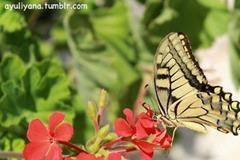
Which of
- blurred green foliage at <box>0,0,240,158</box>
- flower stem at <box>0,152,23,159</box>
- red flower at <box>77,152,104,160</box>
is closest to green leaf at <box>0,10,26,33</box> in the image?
blurred green foliage at <box>0,0,240,158</box>

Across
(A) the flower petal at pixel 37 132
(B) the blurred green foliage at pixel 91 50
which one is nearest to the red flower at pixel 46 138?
(A) the flower petal at pixel 37 132

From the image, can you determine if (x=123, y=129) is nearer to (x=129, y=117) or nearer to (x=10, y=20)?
(x=129, y=117)

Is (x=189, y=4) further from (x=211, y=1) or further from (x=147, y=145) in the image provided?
(x=147, y=145)

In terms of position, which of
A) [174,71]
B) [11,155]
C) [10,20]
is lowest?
[11,155]

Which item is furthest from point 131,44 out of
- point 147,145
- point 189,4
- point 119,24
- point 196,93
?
point 147,145

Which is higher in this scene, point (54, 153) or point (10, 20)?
point (10, 20)

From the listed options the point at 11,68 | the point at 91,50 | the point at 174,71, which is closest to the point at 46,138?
the point at 174,71
